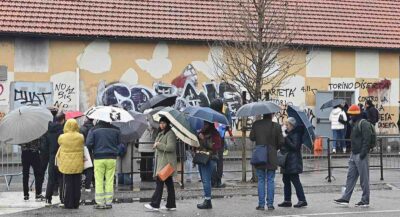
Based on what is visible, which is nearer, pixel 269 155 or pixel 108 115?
pixel 269 155

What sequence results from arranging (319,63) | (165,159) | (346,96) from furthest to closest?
(346,96) → (319,63) → (165,159)

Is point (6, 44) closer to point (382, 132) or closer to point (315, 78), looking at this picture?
point (315, 78)

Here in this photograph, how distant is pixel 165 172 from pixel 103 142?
4.13 feet

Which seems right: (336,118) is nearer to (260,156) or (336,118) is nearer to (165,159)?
(260,156)

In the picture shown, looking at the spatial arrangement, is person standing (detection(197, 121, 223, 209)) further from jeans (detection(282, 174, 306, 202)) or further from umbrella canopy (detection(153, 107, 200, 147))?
jeans (detection(282, 174, 306, 202))

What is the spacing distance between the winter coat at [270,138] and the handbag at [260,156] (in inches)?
2.9

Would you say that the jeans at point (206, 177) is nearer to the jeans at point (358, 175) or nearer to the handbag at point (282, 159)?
the handbag at point (282, 159)

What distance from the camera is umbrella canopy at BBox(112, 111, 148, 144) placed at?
13.5m

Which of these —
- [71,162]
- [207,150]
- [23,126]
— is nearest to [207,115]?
[207,150]

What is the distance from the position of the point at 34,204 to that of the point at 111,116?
7.60 feet

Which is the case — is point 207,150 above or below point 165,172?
A: above

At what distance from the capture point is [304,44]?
23.4m

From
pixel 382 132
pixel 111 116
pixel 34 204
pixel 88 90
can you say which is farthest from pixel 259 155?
pixel 382 132

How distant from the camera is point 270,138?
11719 millimetres
